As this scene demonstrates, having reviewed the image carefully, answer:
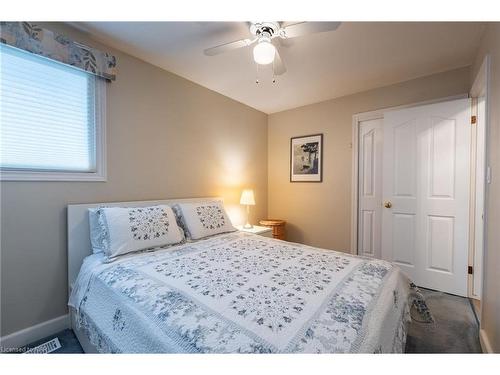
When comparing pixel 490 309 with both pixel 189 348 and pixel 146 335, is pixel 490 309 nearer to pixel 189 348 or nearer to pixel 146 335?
pixel 189 348

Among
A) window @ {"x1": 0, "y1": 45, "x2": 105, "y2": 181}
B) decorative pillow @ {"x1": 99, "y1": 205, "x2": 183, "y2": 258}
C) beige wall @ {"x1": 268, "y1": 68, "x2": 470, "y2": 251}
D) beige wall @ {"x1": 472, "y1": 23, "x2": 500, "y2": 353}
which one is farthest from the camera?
beige wall @ {"x1": 268, "y1": 68, "x2": 470, "y2": 251}

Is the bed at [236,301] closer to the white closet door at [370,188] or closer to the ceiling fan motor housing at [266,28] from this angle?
the white closet door at [370,188]

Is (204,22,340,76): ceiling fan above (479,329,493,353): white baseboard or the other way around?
above

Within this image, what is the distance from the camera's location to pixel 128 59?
6.90ft

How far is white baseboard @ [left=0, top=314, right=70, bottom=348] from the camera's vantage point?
1540mm

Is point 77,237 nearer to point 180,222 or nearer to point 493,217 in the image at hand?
point 180,222

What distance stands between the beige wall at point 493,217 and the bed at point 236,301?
35 cm

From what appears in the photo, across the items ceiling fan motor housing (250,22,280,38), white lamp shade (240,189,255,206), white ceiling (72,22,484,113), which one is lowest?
white lamp shade (240,189,255,206)

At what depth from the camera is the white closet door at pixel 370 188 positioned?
2855mm

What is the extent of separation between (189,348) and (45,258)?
5.14 feet

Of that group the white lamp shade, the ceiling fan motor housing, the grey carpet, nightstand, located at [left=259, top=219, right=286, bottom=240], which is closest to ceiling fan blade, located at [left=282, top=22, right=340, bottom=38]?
the ceiling fan motor housing

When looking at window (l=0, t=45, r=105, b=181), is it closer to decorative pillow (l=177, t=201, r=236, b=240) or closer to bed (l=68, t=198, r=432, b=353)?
bed (l=68, t=198, r=432, b=353)

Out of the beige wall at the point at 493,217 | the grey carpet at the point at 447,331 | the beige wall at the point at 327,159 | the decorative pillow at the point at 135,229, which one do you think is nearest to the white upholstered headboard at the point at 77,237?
the decorative pillow at the point at 135,229

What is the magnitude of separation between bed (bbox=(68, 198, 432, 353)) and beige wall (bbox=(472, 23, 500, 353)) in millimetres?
348
